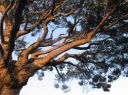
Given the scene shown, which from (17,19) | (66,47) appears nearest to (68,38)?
(66,47)

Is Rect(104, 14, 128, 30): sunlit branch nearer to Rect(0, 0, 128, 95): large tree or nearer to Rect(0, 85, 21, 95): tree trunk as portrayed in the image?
Rect(0, 0, 128, 95): large tree

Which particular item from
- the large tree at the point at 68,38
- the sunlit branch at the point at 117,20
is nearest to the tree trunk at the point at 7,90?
the large tree at the point at 68,38

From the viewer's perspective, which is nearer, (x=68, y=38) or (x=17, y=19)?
(x=17, y=19)

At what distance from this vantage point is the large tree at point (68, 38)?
45.8 ft

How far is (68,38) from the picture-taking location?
52.1 ft

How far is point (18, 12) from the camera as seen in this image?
30.3 feet

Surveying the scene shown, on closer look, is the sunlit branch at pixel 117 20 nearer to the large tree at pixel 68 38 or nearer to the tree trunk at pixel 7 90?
the large tree at pixel 68 38

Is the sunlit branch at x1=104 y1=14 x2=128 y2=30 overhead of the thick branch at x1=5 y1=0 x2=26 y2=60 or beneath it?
beneath

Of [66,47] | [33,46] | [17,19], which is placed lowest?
[33,46]

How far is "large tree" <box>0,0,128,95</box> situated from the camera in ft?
45.8

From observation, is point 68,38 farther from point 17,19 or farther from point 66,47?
point 17,19

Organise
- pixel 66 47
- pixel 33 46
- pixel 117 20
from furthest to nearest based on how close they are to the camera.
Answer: pixel 33 46 → pixel 117 20 → pixel 66 47

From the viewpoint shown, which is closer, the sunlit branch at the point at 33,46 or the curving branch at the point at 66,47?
the curving branch at the point at 66,47

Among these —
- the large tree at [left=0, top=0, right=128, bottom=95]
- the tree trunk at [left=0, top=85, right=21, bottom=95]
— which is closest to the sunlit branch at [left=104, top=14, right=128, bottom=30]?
the large tree at [left=0, top=0, right=128, bottom=95]
